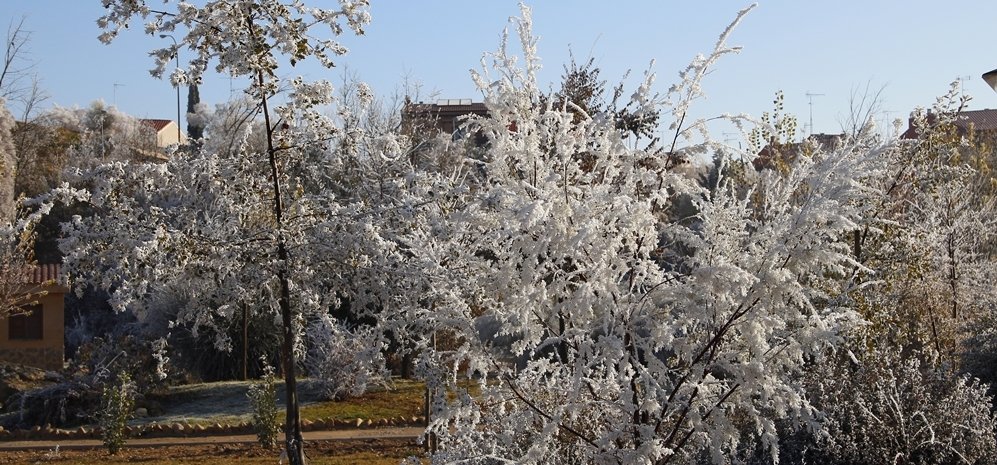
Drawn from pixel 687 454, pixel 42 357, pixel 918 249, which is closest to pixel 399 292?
pixel 687 454

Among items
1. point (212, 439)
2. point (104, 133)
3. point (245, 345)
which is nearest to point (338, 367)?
point (245, 345)

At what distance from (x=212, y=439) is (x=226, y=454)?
120cm

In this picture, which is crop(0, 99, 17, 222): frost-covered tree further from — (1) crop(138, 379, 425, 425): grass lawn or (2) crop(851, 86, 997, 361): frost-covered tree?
(2) crop(851, 86, 997, 361): frost-covered tree

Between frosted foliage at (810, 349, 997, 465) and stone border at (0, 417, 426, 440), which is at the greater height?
frosted foliage at (810, 349, 997, 465)

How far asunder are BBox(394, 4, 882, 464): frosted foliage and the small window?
17.8 meters

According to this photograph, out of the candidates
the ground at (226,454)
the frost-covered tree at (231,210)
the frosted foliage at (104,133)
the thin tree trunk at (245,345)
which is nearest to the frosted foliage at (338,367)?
the thin tree trunk at (245,345)

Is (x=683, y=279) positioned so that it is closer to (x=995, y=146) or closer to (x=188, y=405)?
(x=188, y=405)

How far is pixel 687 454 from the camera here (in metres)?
6.67

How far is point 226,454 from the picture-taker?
11.7m

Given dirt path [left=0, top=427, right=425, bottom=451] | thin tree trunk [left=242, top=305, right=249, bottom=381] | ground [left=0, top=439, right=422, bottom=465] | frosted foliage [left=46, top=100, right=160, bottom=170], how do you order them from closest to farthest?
ground [left=0, top=439, right=422, bottom=465], dirt path [left=0, top=427, right=425, bottom=451], thin tree trunk [left=242, top=305, right=249, bottom=381], frosted foliage [left=46, top=100, right=160, bottom=170]

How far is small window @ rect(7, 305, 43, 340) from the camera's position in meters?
21.5

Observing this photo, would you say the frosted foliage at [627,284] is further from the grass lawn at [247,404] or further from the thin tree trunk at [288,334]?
the grass lawn at [247,404]

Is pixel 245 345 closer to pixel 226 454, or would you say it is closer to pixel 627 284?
pixel 226 454

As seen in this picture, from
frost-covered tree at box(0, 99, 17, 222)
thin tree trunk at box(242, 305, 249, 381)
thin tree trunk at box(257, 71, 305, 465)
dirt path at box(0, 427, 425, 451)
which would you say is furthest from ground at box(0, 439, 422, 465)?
frost-covered tree at box(0, 99, 17, 222)
